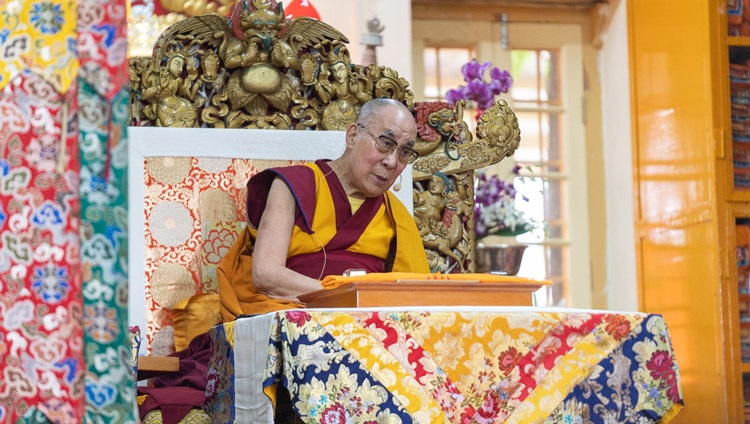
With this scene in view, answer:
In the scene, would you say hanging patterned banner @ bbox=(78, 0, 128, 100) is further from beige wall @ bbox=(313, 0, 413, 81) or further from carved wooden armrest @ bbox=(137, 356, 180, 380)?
beige wall @ bbox=(313, 0, 413, 81)

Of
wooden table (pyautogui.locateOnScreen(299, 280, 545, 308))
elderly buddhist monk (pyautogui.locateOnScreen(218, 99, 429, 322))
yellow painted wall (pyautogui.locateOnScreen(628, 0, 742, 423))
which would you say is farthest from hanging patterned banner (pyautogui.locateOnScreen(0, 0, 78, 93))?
yellow painted wall (pyautogui.locateOnScreen(628, 0, 742, 423))

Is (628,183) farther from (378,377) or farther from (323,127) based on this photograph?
(378,377)

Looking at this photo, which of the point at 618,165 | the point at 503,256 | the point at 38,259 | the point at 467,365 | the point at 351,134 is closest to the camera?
the point at 38,259

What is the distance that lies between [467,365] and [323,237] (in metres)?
1.02

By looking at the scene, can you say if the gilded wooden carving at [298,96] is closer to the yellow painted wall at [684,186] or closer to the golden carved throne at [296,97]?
the golden carved throne at [296,97]

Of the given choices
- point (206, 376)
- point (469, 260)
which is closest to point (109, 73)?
point (206, 376)

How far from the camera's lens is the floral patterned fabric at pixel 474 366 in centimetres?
210

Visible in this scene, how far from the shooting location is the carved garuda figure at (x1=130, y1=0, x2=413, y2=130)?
3.38 m

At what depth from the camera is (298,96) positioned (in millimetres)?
3506

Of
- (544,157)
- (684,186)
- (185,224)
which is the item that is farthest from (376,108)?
(544,157)

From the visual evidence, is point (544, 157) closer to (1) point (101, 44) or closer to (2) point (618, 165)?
(2) point (618, 165)

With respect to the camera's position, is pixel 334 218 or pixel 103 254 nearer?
pixel 103 254

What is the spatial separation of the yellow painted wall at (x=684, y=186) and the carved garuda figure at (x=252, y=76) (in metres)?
2.21

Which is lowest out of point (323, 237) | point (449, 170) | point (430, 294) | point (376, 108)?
point (430, 294)
